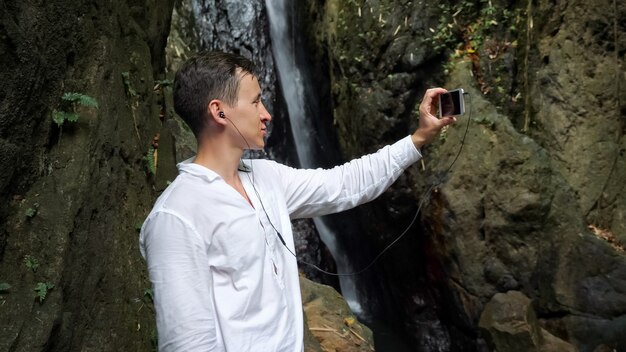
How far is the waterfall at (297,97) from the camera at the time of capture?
31.2 ft

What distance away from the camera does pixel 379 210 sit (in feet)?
26.6

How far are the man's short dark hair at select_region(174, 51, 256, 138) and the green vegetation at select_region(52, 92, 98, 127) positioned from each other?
1.59 m

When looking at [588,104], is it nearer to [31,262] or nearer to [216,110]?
[216,110]

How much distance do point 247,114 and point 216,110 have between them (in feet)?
0.36

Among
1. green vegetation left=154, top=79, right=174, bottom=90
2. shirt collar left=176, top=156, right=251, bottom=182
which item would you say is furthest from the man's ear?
green vegetation left=154, top=79, right=174, bottom=90

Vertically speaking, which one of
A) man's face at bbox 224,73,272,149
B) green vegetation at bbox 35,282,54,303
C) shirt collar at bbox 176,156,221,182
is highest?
man's face at bbox 224,73,272,149

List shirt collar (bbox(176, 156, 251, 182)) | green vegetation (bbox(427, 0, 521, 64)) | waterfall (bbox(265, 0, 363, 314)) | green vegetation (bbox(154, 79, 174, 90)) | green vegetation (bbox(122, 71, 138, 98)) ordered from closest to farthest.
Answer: shirt collar (bbox(176, 156, 251, 182)), green vegetation (bbox(122, 71, 138, 98)), green vegetation (bbox(154, 79, 174, 90)), green vegetation (bbox(427, 0, 521, 64)), waterfall (bbox(265, 0, 363, 314))

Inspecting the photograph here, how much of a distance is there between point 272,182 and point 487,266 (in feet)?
16.4

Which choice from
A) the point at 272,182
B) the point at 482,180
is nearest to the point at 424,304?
the point at 482,180

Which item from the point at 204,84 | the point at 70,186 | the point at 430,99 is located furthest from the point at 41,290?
the point at 430,99

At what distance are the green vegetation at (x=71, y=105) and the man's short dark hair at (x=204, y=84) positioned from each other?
159cm

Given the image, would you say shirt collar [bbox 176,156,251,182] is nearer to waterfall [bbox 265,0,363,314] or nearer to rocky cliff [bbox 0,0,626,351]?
rocky cliff [bbox 0,0,626,351]

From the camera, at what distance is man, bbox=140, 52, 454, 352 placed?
5.46 feet

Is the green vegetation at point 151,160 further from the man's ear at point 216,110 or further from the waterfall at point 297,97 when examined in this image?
the waterfall at point 297,97
